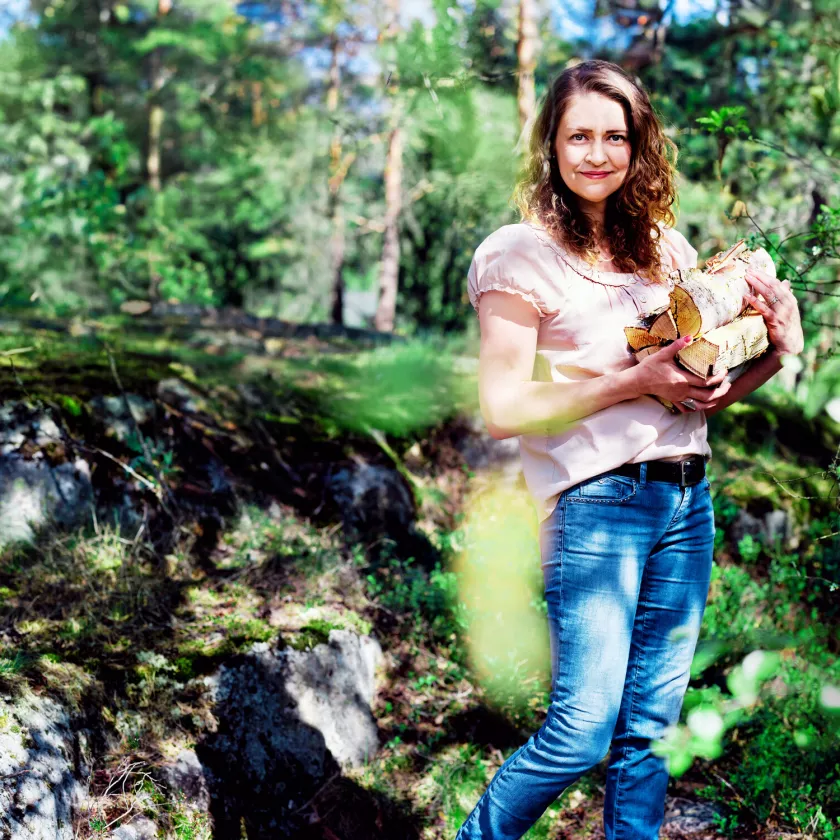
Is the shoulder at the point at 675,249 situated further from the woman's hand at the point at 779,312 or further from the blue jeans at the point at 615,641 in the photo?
the blue jeans at the point at 615,641

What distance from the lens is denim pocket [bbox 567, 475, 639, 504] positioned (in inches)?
68.4

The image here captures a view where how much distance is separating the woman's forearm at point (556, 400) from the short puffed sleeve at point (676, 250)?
1.59 feet

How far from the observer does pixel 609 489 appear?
174 centimetres

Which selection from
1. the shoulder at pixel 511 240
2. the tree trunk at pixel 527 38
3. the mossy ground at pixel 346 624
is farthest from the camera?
the tree trunk at pixel 527 38

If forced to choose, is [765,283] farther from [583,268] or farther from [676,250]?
[583,268]

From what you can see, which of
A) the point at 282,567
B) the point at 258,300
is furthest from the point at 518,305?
the point at 258,300

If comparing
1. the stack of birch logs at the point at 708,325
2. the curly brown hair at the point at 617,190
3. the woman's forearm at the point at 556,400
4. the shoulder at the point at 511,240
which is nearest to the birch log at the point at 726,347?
the stack of birch logs at the point at 708,325

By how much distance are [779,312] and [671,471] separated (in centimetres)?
49

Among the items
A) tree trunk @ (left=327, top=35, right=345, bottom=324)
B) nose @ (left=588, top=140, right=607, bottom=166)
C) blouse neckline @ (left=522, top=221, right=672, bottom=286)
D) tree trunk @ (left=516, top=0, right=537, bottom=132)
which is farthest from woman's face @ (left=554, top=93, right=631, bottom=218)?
tree trunk @ (left=327, top=35, right=345, bottom=324)

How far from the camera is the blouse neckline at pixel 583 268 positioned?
1.81 meters

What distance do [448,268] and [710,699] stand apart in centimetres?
781

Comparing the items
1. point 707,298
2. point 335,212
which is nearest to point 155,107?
point 335,212

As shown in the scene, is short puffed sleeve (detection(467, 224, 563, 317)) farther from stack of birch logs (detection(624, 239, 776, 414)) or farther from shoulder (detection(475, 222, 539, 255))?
stack of birch logs (detection(624, 239, 776, 414))

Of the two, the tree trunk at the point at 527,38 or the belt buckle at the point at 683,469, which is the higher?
the tree trunk at the point at 527,38
